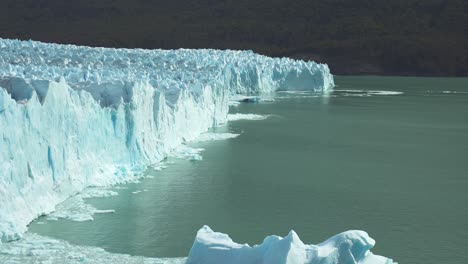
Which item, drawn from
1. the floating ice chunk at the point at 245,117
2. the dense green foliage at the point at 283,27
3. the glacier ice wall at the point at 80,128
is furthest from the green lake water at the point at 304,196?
the dense green foliage at the point at 283,27

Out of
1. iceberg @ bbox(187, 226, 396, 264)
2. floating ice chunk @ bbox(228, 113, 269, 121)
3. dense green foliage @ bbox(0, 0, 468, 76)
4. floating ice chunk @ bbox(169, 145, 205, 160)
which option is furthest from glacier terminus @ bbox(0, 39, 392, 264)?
dense green foliage @ bbox(0, 0, 468, 76)

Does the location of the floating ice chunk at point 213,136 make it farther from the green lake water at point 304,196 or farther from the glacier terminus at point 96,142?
the green lake water at point 304,196

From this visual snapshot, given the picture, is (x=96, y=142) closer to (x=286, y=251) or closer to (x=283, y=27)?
(x=286, y=251)

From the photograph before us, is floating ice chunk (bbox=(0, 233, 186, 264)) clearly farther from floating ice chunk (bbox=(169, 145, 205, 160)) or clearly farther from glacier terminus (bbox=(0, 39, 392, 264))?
floating ice chunk (bbox=(169, 145, 205, 160))

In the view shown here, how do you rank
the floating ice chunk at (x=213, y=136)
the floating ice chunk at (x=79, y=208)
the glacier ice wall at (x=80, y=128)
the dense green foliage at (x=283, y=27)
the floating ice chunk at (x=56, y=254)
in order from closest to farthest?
1. the floating ice chunk at (x=56, y=254)
2. the glacier ice wall at (x=80, y=128)
3. the floating ice chunk at (x=79, y=208)
4. the floating ice chunk at (x=213, y=136)
5. the dense green foliage at (x=283, y=27)

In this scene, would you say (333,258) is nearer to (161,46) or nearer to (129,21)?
(161,46)

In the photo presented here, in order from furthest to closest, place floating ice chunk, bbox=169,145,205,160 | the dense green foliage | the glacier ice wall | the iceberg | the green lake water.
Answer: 1. the dense green foliage
2. floating ice chunk, bbox=169,145,205,160
3. the green lake water
4. the glacier ice wall
5. the iceberg
